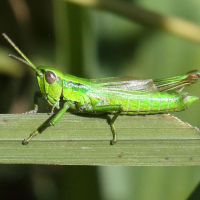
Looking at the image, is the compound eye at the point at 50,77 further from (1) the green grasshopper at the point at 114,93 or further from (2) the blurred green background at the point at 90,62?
(2) the blurred green background at the point at 90,62

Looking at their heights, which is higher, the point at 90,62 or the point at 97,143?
the point at 90,62

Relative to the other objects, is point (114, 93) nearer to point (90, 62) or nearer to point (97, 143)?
point (90, 62)

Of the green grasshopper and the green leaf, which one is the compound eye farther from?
the green leaf

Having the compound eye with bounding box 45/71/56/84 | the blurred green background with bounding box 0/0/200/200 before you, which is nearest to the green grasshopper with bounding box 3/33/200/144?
the compound eye with bounding box 45/71/56/84

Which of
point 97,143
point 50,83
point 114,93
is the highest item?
point 50,83

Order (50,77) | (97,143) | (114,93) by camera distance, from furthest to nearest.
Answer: (114,93), (50,77), (97,143)

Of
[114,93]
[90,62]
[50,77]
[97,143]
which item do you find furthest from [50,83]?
[97,143]

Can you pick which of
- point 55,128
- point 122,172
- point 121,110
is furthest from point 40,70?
point 122,172
